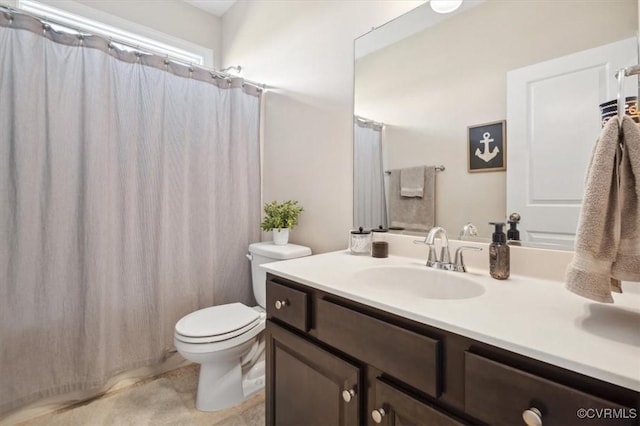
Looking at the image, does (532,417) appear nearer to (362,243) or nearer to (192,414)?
(362,243)

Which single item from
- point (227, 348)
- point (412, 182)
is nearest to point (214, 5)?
point (412, 182)

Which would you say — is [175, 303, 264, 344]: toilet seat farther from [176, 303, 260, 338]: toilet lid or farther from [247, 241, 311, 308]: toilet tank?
[247, 241, 311, 308]: toilet tank

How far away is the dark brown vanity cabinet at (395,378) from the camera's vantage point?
506 mm

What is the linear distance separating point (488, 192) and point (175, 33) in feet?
8.27

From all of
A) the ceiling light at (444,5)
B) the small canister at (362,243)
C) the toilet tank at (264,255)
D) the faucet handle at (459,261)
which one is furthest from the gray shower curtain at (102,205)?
the faucet handle at (459,261)

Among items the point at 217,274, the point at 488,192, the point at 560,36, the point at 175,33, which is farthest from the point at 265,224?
the point at 175,33

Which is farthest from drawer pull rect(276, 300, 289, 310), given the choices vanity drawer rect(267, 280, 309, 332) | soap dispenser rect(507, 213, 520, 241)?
soap dispenser rect(507, 213, 520, 241)

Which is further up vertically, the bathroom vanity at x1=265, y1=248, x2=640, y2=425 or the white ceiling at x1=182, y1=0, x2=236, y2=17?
the white ceiling at x1=182, y1=0, x2=236, y2=17

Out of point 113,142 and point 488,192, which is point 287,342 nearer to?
point 488,192

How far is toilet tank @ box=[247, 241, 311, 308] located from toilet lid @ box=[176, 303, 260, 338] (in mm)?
154

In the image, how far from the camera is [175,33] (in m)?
2.30

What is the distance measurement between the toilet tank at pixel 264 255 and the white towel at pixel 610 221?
1.25 meters

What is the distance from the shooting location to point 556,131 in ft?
3.14

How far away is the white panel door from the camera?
2.91ft
